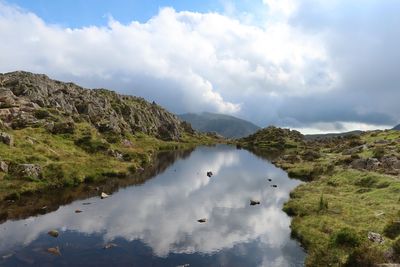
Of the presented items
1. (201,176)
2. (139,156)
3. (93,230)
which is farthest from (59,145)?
(93,230)

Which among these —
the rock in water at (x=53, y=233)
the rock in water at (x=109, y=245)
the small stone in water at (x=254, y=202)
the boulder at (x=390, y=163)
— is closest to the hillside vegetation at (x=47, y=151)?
the rock in water at (x=53, y=233)

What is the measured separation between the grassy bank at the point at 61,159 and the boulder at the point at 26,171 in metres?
0.69

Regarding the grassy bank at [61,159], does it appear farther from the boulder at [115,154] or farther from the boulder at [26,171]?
the boulder at [26,171]

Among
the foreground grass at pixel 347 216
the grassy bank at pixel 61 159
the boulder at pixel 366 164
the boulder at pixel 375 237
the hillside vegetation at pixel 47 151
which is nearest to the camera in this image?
the foreground grass at pixel 347 216

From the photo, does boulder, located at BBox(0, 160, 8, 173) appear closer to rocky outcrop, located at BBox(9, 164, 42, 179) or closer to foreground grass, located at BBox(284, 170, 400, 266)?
rocky outcrop, located at BBox(9, 164, 42, 179)

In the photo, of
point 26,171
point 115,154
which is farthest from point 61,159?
point 115,154

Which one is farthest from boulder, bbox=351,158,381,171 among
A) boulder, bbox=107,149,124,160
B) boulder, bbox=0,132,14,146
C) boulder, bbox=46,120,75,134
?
boulder, bbox=46,120,75,134

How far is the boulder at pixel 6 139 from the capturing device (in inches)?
3237

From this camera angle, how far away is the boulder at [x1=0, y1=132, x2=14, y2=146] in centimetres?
8221

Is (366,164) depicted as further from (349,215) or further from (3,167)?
(3,167)

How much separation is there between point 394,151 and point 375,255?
75634mm

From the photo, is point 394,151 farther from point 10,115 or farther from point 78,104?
point 78,104

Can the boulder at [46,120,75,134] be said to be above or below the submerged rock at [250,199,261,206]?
above

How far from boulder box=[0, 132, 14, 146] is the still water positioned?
28789 mm
